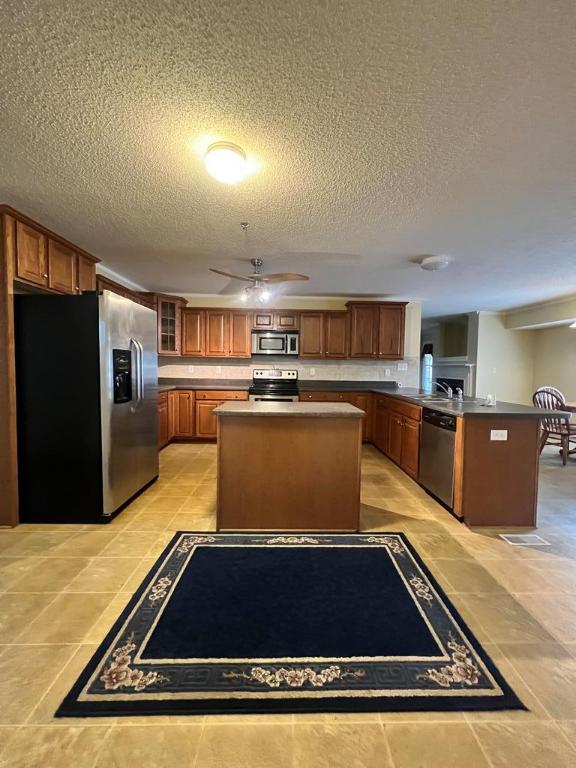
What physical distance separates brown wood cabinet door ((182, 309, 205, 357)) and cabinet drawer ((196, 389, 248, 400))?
686 mm

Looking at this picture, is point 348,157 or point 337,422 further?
point 337,422

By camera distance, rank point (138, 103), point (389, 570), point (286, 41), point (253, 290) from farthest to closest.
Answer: point (253, 290)
point (389, 570)
point (138, 103)
point (286, 41)

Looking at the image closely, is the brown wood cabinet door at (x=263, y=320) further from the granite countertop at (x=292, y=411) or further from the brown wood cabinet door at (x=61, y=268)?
the granite countertop at (x=292, y=411)

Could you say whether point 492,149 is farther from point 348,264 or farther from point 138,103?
point 348,264

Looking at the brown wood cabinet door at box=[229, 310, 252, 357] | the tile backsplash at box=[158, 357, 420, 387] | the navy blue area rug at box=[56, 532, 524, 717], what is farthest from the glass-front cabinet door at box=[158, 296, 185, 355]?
the navy blue area rug at box=[56, 532, 524, 717]

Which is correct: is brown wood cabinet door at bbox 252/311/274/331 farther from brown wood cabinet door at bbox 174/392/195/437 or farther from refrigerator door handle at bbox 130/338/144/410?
refrigerator door handle at bbox 130/338/144/410

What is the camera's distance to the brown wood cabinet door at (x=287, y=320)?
5.68 metres

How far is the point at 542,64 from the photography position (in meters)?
1.27

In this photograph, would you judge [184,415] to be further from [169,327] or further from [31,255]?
[31,255]

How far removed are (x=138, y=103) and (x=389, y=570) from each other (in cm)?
281

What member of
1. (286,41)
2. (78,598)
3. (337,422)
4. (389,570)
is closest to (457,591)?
(389,570)

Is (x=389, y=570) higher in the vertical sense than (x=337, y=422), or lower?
lower

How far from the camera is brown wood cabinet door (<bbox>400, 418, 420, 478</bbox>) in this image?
12.4 feet

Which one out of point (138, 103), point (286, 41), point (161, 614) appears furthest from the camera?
point (161, 614)
